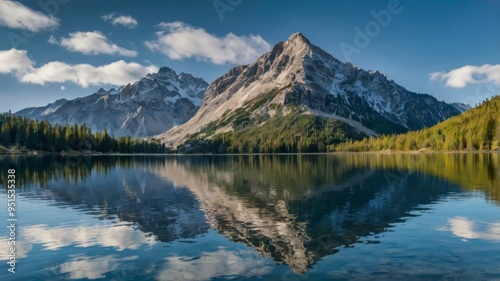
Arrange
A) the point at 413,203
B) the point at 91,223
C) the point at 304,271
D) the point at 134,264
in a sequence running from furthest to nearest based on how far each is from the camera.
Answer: the point at 413,203 → the point at 91,223 → the point at 134,264 → the point at 304,271

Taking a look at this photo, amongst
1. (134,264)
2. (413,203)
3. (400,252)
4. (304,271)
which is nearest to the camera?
(304,271)

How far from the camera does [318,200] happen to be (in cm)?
5753

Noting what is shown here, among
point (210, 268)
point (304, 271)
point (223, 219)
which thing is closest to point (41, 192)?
point (223, 219)

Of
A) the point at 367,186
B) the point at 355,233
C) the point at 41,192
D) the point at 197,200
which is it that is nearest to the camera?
the point at 355,233

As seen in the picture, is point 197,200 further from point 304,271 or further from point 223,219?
point 304,271

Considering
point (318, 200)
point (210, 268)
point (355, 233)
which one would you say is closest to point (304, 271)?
point (210, 268)

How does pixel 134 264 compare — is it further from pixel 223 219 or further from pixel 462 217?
pixel 462 217

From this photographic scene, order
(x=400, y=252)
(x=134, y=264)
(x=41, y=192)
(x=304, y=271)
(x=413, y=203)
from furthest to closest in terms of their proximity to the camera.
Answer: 1. (x=41, y=192)
2. (x=413, y=203)
3. (x=400, y=252)
4. (x=134, y=264)
5. (x=304, y=271)

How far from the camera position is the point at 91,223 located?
42906 mm

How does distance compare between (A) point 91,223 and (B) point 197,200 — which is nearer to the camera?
(A) point 91,223

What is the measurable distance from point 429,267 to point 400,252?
381cm

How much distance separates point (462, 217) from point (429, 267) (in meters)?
21.8

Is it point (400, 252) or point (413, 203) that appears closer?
A: point (400, 252)

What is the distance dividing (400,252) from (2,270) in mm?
31018
